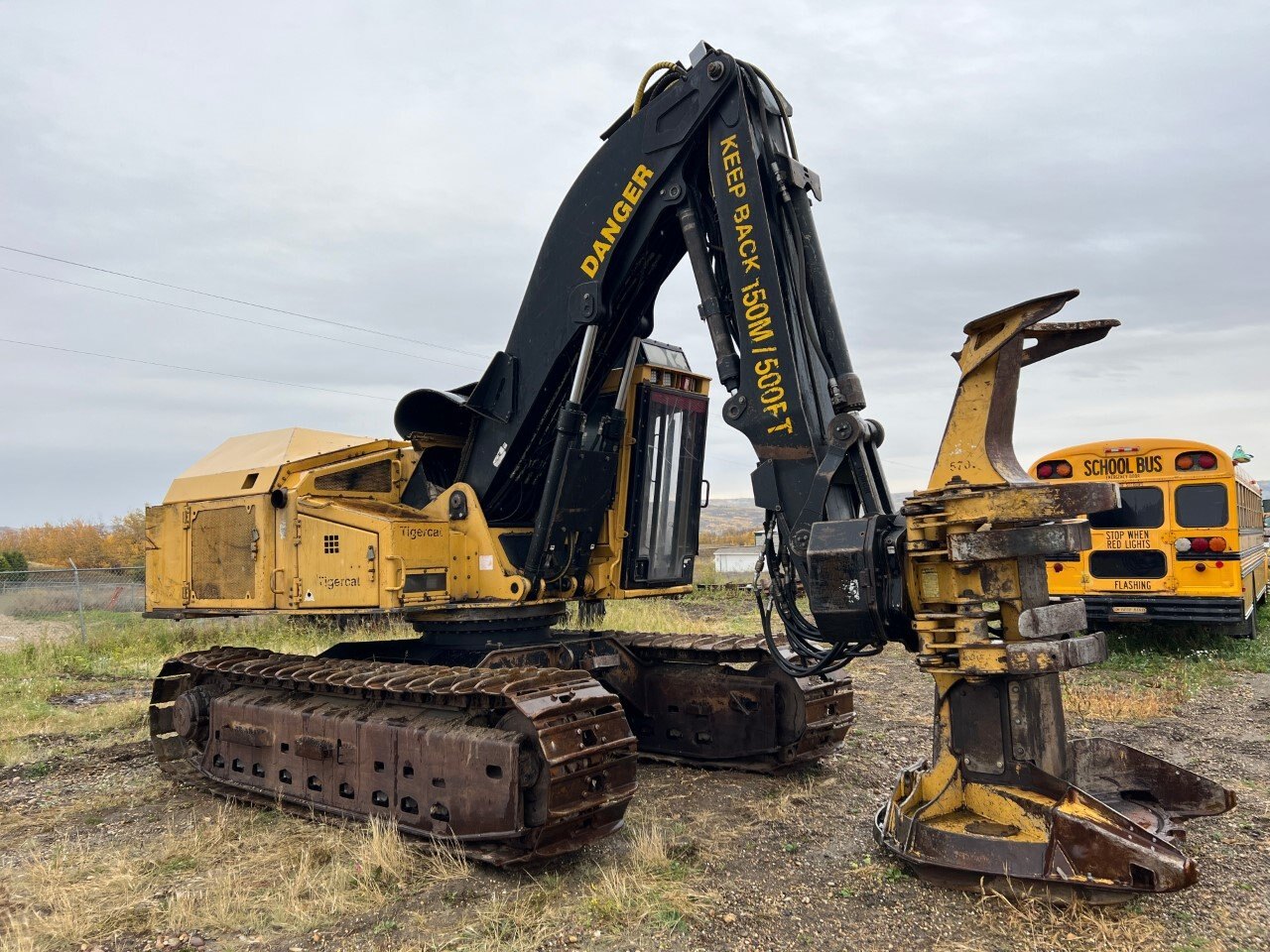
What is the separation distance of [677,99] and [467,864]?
15.8 ft

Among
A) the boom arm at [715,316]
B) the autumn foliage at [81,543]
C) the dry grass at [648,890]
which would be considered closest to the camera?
the dry grass at [648,890]

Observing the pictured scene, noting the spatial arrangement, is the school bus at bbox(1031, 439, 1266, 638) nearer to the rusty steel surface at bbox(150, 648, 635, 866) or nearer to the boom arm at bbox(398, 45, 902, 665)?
the boom arm at bbox(398, 45, 902, 665)

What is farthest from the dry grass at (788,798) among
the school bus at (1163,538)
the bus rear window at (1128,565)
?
the bus rear window at (1128,565)

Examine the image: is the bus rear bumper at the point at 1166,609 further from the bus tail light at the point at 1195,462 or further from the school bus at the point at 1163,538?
the bus tail light at the point at 1195,462

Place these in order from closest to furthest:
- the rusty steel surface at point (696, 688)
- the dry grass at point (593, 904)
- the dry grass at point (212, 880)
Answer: the dry grass at point (593, 904) → the dry grass at point (212, 880) → the rusty steel surface at point (696, 688)

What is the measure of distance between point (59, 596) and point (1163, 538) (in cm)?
1843

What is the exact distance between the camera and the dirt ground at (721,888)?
435 cm

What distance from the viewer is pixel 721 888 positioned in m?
5.01

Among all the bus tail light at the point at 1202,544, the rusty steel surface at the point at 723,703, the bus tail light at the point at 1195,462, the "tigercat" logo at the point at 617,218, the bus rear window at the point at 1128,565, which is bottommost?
the rusty steel surface at the point at 723,703

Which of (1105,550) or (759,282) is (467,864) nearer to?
(759,282)

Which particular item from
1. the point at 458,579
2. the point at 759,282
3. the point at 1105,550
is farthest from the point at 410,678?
the point at 1105,550

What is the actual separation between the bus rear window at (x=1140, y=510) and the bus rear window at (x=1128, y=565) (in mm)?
361

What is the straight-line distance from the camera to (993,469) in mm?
4789

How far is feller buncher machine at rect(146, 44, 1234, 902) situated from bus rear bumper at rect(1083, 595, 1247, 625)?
6884mm
